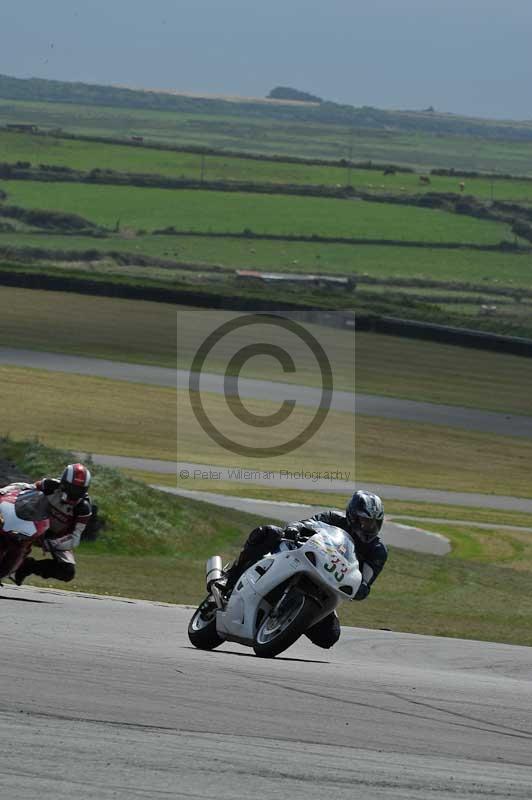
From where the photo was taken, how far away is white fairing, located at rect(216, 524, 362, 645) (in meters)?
10.6

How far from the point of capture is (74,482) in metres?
13.1

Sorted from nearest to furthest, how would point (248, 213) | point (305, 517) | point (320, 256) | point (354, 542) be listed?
point (354, 542)
point (305, 517)
point (320, 256)
point (248, 213)

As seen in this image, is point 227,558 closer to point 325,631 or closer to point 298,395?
point 325,631

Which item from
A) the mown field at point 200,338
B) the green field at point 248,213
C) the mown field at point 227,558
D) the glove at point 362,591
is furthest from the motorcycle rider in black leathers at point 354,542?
the green field at point 248,213

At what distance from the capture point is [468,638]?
17391 millimetres

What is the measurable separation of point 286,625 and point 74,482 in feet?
10.2

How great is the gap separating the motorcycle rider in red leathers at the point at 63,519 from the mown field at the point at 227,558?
439 cm

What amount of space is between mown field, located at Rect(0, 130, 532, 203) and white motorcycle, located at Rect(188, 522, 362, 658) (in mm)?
137468

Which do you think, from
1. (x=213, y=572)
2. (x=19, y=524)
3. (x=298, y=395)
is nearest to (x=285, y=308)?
(x=298, y=395)

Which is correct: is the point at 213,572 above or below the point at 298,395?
above

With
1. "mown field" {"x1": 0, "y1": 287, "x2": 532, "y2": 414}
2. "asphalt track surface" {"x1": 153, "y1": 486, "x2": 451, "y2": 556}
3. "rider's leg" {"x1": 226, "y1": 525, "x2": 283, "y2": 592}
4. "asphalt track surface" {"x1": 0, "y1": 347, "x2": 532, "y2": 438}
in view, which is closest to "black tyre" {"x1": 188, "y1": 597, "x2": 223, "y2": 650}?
"rider's leg" {"x1": 226, "y1": 525, "x2": 283, "y2": 592}

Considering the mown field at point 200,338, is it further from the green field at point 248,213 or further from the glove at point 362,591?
the green field at point 248,213

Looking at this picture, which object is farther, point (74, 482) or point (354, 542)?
point (74, 482)

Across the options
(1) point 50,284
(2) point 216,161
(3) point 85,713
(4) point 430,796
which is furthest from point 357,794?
(2) point 216,161
